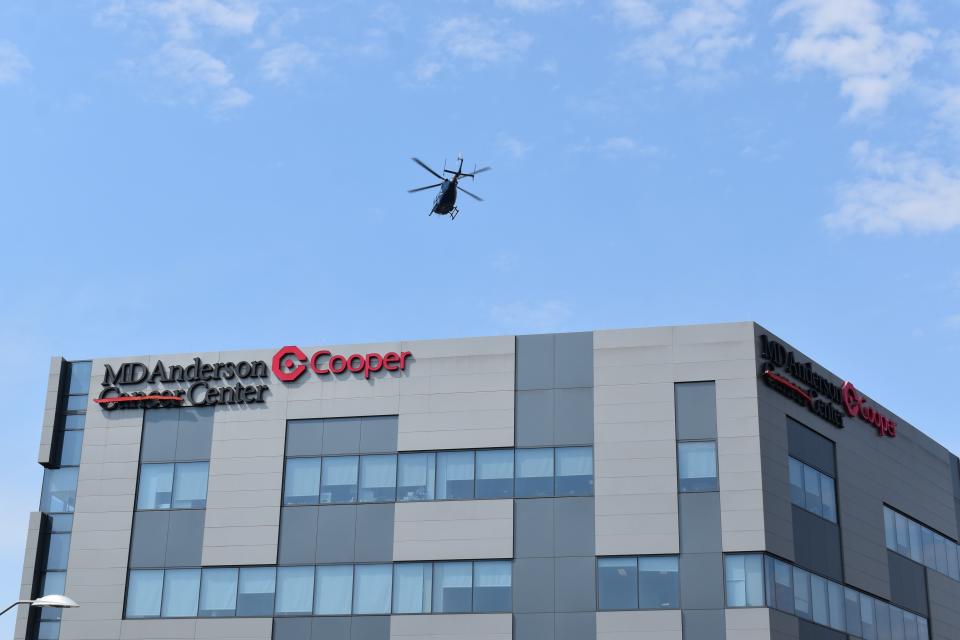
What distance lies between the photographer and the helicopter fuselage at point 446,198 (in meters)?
75.8

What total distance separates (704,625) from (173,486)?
26.3 meters

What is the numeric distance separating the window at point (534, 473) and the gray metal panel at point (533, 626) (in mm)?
5457

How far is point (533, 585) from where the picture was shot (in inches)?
2403

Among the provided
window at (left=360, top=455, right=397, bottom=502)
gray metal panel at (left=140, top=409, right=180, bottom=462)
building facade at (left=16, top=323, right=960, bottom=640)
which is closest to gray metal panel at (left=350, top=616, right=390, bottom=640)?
building facade at (left=16, top=323, right=960, bottom=640)

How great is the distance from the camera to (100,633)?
64500mm

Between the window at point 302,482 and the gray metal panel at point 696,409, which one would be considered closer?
the gray metal panel at point 696,409

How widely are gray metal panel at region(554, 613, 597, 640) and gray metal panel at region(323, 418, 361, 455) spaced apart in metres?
12.8

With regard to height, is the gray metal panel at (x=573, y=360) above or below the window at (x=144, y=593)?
above

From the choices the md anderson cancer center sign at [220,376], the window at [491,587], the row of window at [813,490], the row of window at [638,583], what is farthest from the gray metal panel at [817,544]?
the md anderson cancer center sign at [220,376]

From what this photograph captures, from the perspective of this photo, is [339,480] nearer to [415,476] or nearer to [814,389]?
[415,476]

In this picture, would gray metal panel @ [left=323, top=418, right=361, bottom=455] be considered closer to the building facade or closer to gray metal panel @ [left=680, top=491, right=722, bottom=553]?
the building facade

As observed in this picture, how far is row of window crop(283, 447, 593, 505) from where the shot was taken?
62.7 metres

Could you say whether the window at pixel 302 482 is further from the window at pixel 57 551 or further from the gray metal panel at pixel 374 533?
the window at pixel 57 551

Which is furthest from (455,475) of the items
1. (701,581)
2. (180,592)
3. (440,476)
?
(180,592)
